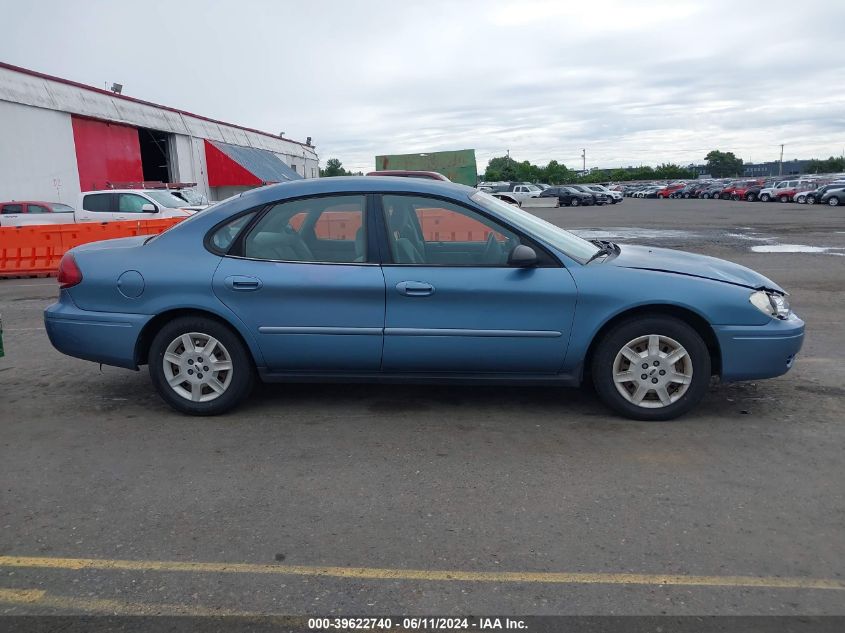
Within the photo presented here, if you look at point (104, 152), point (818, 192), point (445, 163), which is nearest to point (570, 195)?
point (818, 192)

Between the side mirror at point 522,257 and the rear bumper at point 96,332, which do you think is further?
the rear bumper at point 96,332

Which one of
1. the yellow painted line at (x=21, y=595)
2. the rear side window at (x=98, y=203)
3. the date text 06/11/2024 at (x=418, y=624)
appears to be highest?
the rear side window at (x=98, y=203)

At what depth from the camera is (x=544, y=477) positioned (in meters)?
3.94

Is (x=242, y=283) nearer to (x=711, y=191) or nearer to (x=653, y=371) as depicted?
(x=653, y=371)

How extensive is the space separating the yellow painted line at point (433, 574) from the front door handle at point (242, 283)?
2.07m

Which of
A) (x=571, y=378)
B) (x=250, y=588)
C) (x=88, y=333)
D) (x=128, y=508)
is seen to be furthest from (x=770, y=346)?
(x=88, y=333)

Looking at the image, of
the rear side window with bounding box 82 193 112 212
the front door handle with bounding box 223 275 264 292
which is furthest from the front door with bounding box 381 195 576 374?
the rear side window with bounding box 82 193 112 212

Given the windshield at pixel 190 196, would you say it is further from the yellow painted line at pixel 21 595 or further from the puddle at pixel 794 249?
the yellow painted line at pixel 21 595

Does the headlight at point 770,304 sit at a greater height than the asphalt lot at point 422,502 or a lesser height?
greater

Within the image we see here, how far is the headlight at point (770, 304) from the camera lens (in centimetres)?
466

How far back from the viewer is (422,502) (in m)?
3.66

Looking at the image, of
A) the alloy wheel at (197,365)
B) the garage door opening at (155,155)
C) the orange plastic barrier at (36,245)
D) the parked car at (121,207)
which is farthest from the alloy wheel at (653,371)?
the garage door opening at (155,155)

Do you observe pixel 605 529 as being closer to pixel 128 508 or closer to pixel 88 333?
pixel 128 508

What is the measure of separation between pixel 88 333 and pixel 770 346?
457cm
